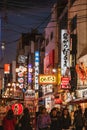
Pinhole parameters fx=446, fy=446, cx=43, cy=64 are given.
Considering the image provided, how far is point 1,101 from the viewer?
3009 centimetres

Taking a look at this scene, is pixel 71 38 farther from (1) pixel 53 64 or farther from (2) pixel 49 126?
(2) pixel 49 126

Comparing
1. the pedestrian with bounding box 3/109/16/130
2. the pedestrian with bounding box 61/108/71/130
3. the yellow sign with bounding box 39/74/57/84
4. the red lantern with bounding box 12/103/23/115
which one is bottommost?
the yellow sign with bounding box 39/74/57/84

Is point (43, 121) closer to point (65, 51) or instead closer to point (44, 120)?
point (44, 120)

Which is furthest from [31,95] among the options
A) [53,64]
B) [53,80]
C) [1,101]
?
[53,64]

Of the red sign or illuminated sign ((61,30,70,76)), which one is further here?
the red sign

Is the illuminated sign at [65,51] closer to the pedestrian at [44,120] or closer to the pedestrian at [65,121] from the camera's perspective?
the pedestrian at [65,121]

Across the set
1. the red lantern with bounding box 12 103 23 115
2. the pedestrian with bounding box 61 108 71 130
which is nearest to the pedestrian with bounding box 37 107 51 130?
the pedestrian with bounding box 61 108 71 130

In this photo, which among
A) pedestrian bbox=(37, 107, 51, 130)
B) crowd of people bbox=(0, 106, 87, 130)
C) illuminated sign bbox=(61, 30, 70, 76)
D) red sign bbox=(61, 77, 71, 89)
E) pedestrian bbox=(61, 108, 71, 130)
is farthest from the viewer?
red sign bbox=(61, 77, 71, 89)

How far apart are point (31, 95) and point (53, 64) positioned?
22527 millimetres

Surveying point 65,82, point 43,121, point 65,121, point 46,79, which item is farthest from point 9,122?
point 46,79

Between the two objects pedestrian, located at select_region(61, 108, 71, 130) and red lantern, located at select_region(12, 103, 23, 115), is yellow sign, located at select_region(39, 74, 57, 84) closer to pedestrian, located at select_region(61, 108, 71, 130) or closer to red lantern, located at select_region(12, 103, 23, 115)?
red lantern, located at select_region(12, 103, 23, 115)

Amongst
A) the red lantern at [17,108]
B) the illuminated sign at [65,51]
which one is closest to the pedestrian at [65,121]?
the red lantern at [17,108]

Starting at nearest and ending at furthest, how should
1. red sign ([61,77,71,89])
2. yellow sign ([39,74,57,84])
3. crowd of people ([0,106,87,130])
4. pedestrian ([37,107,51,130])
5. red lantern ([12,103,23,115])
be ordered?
crowd of people ([0,106,87,130]) < pedestrian ([37,107,51,130]) < red lantern ([12,103,23,115]) < red sign ([61,77,71,89]) < yellow sign ([39,74,57,84])

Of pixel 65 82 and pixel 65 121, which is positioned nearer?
pixel 65 121
